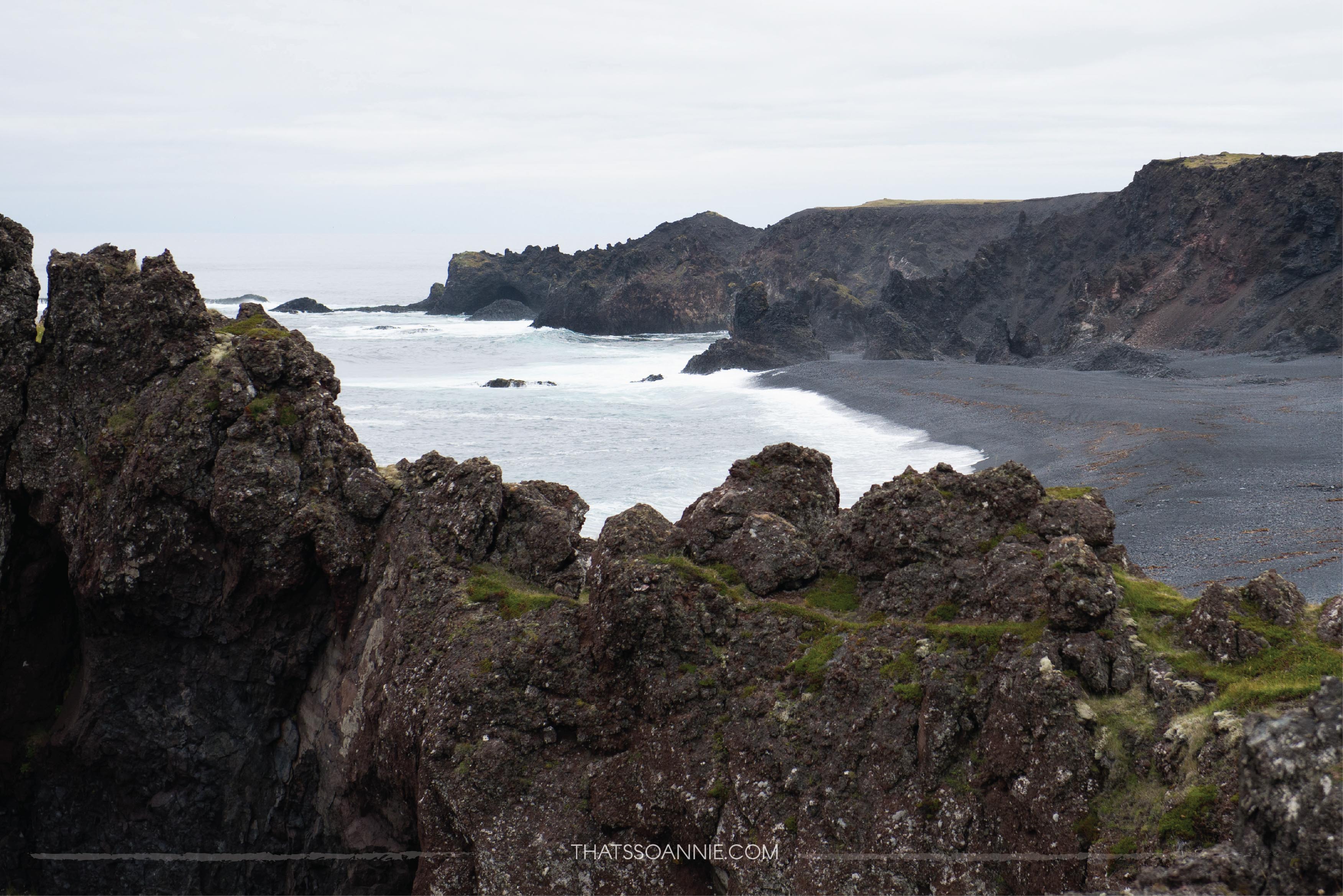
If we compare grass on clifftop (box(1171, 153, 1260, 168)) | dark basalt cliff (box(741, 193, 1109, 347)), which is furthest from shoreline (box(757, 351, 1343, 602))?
dark basalt cliff (box(741, 193, 1109, 347))

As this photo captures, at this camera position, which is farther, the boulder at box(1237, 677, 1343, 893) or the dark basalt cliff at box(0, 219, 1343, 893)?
the dark basalt cliff at box(0, 219, 1343, 893)

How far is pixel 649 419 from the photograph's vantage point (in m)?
64.0

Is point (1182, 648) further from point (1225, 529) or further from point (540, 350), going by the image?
point (540, 350)

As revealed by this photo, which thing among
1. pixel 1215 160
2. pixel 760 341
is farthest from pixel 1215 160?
pixel 760 341

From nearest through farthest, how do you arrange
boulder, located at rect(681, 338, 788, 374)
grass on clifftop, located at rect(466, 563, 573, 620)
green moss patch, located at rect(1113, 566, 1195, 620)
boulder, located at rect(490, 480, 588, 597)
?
1. green moss patch, located at rect(1113, 566, 1195, 620)
2. grass on clifftop, located at rect(466, 563, 573, 620)
3. boulder, located at rect(490, 480, 588, 597)
4. boulder, located at rect(681, 338, 788, 374)

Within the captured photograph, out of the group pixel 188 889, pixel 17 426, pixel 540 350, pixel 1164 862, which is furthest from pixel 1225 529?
pixel 540 350

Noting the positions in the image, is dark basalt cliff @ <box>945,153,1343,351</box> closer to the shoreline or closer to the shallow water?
the shoreline

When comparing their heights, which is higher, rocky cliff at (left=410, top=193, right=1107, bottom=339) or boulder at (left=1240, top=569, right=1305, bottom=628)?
rocky cliff at (left=410, top=193, right=1107, bottom=339)

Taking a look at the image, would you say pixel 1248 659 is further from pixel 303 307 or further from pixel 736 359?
pixel 303 307

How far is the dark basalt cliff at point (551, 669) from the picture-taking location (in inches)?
369

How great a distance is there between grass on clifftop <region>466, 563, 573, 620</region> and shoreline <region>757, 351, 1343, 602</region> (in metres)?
15.2

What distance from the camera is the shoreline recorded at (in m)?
27.8

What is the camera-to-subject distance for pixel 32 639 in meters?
15.6

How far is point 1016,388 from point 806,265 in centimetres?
8938
